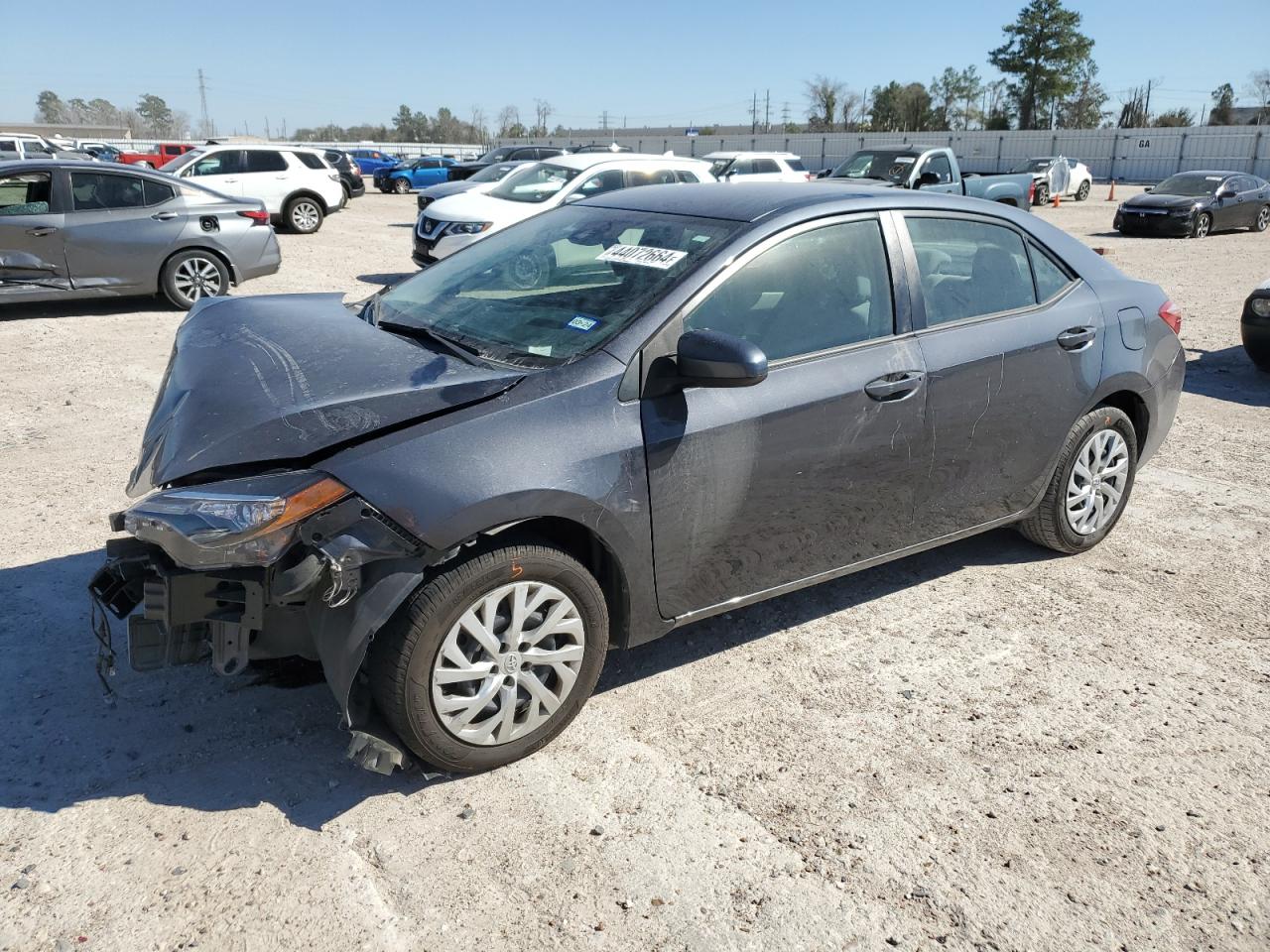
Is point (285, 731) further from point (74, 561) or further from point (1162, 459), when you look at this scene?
point (1162, 459)

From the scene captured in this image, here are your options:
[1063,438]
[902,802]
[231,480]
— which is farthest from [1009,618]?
[231,480]

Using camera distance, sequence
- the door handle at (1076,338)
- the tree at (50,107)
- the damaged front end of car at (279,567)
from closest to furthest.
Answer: the damaged front end of car at (279,567), the door handle at (1076,338), the tree at (50,107)

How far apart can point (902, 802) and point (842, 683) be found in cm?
71

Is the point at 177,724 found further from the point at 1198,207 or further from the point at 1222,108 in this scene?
the point at 1222,108

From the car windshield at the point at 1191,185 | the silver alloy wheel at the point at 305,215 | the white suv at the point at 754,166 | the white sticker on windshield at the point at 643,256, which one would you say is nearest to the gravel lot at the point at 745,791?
the white sticker on windshield at the point at 643,256

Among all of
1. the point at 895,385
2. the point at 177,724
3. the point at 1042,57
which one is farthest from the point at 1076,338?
the point at 1042,57

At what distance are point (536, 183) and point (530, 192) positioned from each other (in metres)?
0.35

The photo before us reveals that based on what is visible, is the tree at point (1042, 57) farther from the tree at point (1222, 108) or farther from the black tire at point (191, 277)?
the black tire at point (191, 277)

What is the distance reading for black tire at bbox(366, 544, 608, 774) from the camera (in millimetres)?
2844

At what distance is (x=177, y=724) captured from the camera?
11.0ft

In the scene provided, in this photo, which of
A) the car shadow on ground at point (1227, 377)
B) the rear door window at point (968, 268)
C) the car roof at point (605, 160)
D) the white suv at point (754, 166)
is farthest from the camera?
the white suv at point (754, 166)

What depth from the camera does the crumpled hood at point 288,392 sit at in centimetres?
291

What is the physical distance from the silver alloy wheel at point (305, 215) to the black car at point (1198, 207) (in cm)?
1682

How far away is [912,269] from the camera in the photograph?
13.0ft
